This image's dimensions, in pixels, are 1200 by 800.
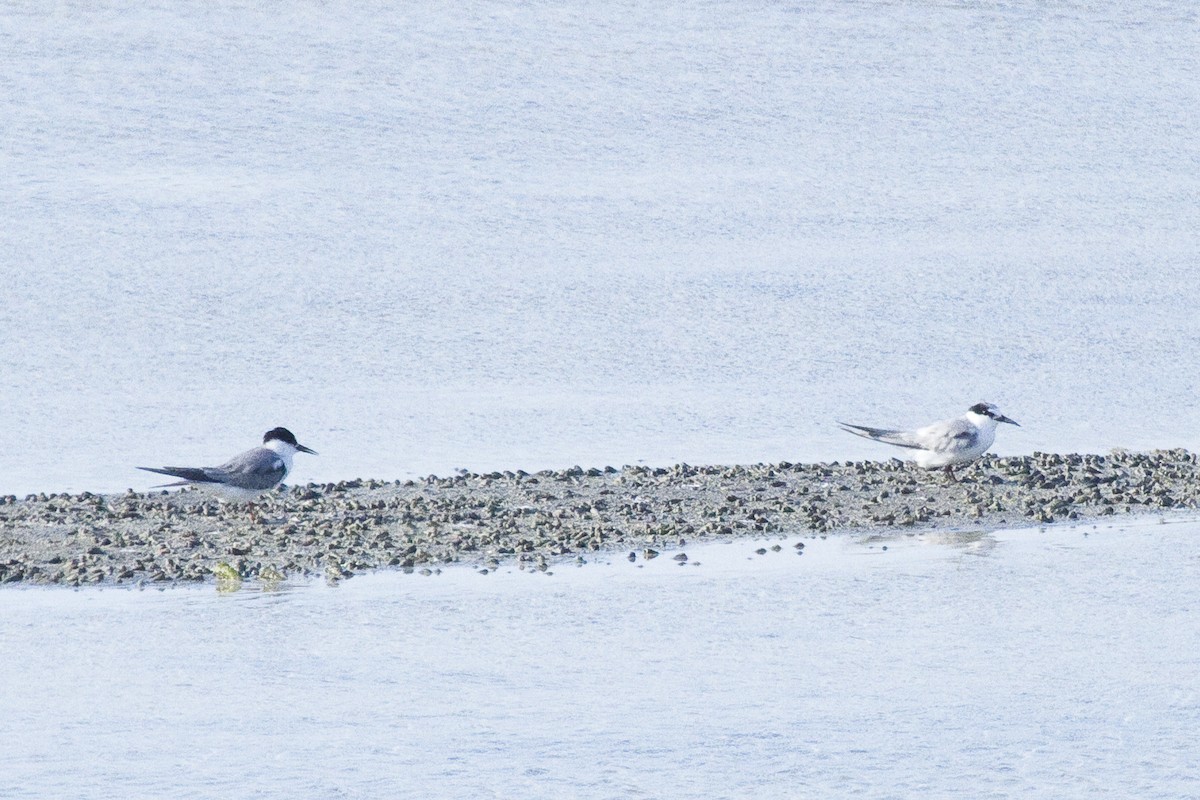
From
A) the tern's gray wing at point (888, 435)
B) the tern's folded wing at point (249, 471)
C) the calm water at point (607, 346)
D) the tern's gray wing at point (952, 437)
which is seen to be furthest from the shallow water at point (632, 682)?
the tern's gray wing at point (888, 435)

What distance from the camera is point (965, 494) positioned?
12688mm

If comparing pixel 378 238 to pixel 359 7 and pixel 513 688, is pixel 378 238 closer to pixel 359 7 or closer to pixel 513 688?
pixel 359 7

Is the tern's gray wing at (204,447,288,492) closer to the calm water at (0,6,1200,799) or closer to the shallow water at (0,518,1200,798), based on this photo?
the calm water at (0,6,1200,799)

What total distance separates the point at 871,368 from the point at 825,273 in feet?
12.5

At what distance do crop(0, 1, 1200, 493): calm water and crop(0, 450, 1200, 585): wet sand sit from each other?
93 centimetres

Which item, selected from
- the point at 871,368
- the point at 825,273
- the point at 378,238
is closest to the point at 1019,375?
the point at 871,368

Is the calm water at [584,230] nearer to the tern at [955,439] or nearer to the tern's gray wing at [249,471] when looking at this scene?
the tern at [955,439]

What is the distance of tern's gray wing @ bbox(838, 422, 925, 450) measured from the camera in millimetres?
13298

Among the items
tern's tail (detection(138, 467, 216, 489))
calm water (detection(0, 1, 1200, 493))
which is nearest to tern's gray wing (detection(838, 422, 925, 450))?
calm water (detection(0, 1, 1200, 493))

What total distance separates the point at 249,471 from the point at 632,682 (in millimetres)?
4220

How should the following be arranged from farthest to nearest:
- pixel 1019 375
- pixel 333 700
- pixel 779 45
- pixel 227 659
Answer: pixel 779 45
pixel 1019 375
pixel 227 659
pixel 333 700

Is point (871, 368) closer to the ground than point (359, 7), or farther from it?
closer to the ground

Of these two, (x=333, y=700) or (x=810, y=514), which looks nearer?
(x=333, y=700)

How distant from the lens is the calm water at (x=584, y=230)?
51.1ft
